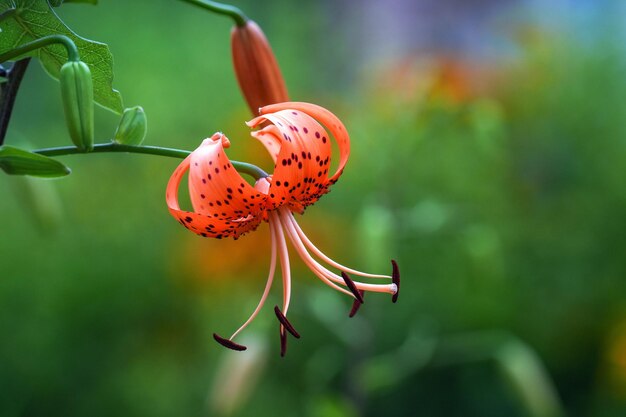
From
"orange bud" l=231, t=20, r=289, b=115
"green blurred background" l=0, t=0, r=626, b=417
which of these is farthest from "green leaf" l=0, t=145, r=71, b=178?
"green blurred background" l=0, t=0, r=626, b=417

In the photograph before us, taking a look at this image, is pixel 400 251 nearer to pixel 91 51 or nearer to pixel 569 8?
pixel 91 51

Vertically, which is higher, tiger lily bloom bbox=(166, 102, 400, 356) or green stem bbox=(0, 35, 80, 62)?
green stem bbox=(0, 35, 80, 62)

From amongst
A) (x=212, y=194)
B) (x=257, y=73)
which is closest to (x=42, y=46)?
(x=212, y=194)

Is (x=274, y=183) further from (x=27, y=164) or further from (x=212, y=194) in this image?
(x=27, y=164)

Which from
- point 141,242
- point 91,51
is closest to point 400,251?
point 141,242

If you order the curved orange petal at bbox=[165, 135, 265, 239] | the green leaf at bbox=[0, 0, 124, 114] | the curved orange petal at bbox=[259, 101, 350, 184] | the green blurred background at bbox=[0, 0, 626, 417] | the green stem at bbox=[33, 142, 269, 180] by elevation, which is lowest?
the green blurred background at bbox=[0, 0, 626, 417]

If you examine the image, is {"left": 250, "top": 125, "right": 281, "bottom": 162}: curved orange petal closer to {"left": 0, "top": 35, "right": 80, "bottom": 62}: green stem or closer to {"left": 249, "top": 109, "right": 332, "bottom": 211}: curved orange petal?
{"left": 249, "top": 109, "right": 332, "bottom": 211}: curved orange petal
